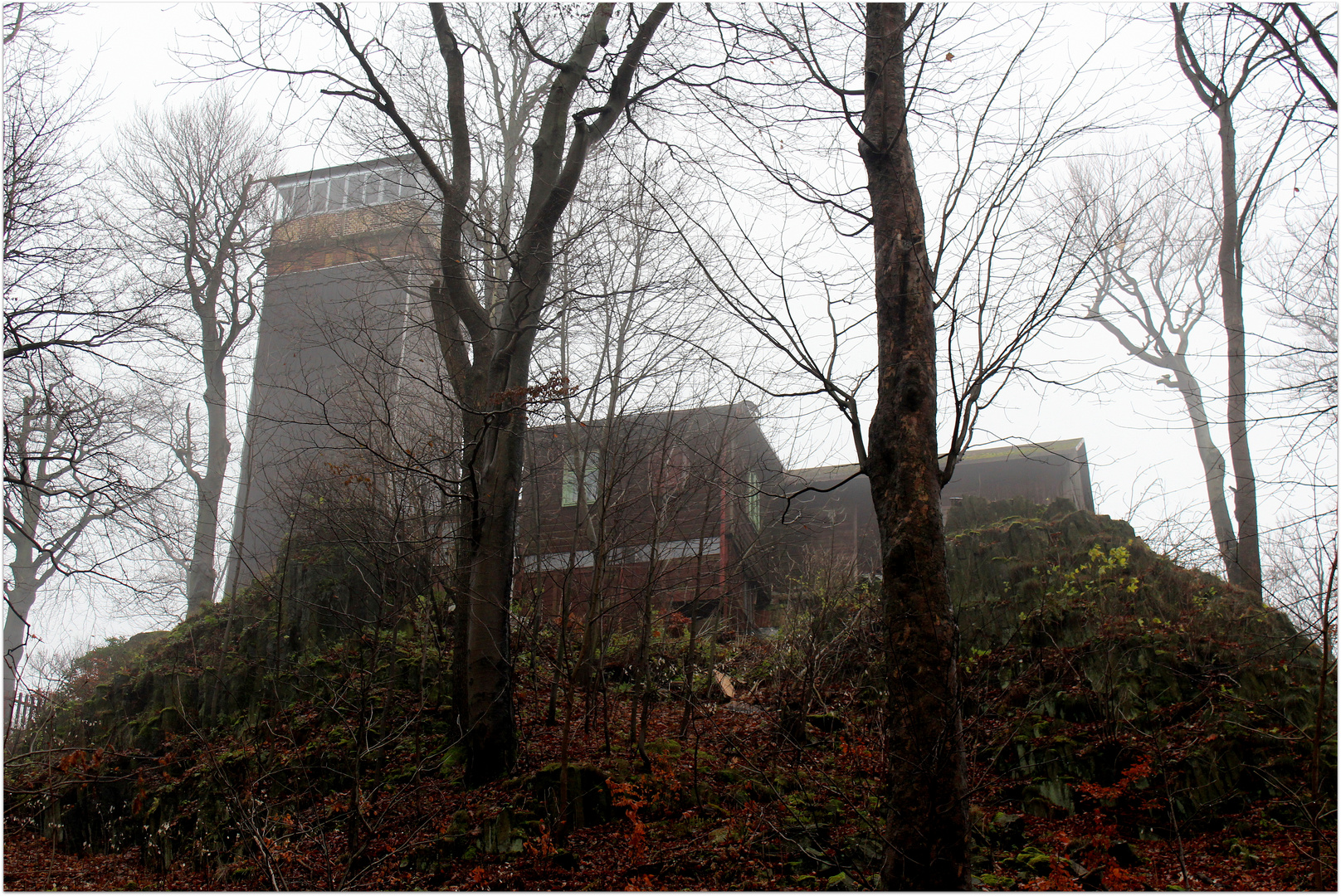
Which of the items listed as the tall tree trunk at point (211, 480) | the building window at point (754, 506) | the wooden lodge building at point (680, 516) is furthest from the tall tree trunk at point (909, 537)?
the tall tree trunk at point (211, 480)

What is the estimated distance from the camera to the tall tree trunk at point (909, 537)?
10.8 ft

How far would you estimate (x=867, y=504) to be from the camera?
1786 cm

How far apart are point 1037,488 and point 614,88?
13.3 metres

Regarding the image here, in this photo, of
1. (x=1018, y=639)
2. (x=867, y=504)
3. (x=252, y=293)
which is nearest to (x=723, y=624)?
(x=1018, y=639)

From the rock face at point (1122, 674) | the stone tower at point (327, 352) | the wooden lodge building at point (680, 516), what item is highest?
the stone tower at point (327, 352)

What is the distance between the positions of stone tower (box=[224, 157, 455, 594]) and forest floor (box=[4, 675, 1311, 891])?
417cm

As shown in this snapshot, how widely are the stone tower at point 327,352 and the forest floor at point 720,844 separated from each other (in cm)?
417

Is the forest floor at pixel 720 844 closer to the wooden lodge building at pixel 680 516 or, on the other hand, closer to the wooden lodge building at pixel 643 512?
the wooden lodge building at pixel 680 516

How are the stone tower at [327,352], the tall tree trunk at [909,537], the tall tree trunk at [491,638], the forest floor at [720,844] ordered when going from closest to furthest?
the tall tree trunk at [909,537], the forest floor at [720,844], the tall tree trunk at [491,638], the stone tower at [327,352]

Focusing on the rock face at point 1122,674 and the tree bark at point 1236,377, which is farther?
the tree bark at point 1236,377

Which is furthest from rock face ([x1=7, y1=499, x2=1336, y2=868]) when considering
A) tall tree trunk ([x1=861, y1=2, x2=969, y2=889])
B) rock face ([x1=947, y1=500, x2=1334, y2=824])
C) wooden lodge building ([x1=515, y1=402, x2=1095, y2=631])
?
wooden lodge building ([x1=515, y1=402, x2=1095, y2=631])

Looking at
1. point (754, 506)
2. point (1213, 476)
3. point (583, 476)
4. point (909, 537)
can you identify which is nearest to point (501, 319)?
point (583, 476)

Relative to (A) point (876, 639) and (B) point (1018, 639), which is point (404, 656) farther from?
(B) point (1018, 639)

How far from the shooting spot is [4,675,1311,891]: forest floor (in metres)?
5.02
